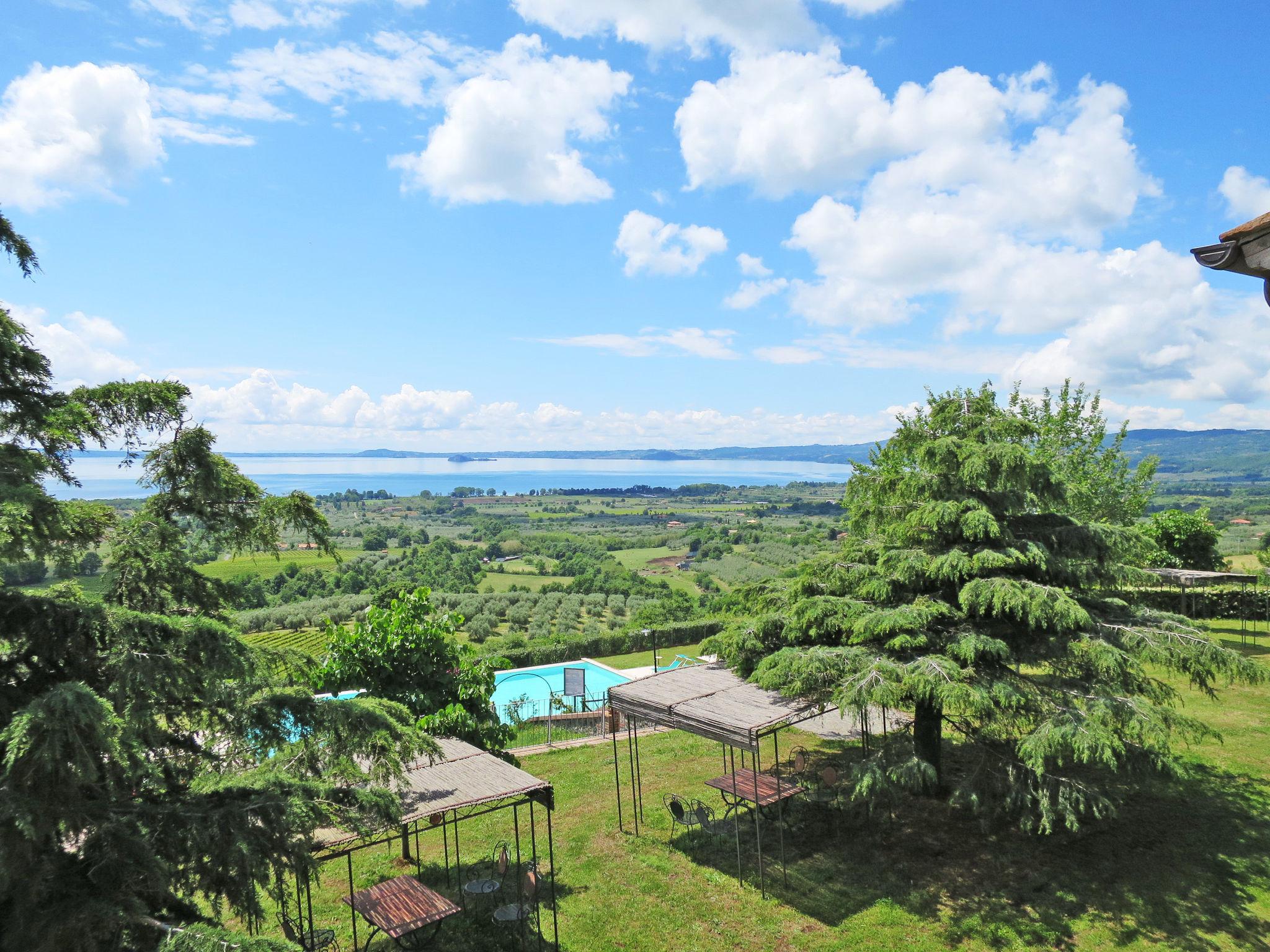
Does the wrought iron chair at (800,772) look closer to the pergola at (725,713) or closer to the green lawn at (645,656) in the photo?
the pergola at (725,713)

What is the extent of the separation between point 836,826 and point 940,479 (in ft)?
16.2

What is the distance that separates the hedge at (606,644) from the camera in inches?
1030

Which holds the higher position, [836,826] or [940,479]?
[940,479]

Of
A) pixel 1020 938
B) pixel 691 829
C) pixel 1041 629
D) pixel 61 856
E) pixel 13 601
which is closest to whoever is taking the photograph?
pixel 61 856

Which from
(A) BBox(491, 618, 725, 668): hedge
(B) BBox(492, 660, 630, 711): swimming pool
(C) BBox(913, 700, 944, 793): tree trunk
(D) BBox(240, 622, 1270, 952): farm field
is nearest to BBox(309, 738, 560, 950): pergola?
(D) BBox(240, 622, 1270, 952): farm field

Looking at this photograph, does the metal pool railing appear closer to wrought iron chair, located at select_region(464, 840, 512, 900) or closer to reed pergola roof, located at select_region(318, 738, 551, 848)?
wrought iron chair, located at select_region(464, 840, 512, 900)

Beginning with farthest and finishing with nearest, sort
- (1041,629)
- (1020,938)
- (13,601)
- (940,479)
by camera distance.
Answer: (940,479), (1041,629), (1020,938), (13,601)

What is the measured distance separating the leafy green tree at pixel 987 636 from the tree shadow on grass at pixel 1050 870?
0.53 metres

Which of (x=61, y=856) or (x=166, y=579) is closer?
(x=61, y=856)

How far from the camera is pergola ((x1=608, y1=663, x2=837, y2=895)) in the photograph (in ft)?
26.7

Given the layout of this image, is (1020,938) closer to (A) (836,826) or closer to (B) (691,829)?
(A) (836,826)

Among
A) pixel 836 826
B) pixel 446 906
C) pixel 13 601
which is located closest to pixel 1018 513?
pixel 836 826

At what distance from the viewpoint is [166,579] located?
4.86m

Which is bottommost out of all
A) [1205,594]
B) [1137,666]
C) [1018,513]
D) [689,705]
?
[1205,594]
